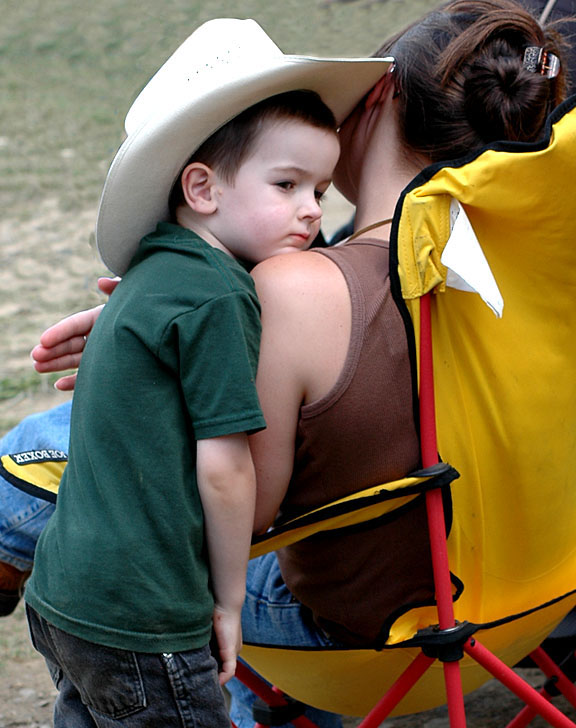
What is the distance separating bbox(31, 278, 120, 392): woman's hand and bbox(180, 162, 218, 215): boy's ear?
38 cm

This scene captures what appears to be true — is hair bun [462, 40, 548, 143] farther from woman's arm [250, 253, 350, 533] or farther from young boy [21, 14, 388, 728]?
woman's arm [250, 253, 350, 533]

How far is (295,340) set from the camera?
4.81ft

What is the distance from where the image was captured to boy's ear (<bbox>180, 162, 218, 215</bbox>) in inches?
60.7

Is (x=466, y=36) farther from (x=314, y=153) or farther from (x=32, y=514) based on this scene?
(x=32, y=514)

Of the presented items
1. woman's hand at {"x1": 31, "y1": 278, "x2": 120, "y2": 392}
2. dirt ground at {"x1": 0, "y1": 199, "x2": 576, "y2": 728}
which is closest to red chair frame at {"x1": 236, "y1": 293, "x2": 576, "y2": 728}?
woman's hand at {"x1": 31, "y1": 278, "x2": 120, "y2": 392}

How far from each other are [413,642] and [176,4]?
14.3 metres

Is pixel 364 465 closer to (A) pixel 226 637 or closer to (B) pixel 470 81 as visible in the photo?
(A) pixel 226 637

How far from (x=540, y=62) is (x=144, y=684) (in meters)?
1.11

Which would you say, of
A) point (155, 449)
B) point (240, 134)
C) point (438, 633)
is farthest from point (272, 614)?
point (240, 134)

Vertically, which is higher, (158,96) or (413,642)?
(158,96)

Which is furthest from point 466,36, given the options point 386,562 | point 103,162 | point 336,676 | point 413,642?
point 103,162

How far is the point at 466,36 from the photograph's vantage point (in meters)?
1.61

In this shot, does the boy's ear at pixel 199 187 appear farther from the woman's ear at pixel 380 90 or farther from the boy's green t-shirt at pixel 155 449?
the woman's ear at pixel 380 90

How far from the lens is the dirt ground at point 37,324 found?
2709 millimetres
